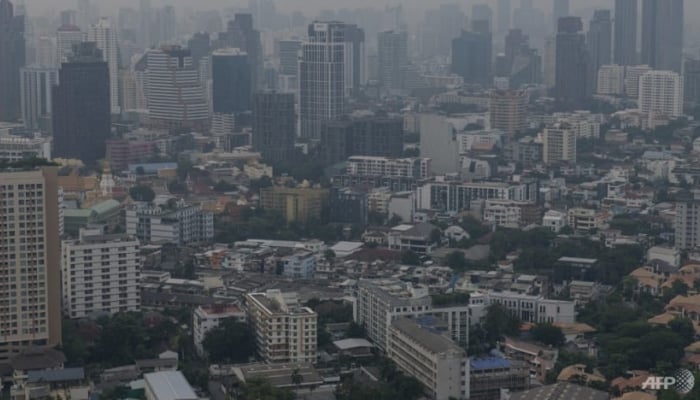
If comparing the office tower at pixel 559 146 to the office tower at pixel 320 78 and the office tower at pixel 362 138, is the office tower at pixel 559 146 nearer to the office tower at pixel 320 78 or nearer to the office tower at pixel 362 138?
the office tower at pixel 362 138

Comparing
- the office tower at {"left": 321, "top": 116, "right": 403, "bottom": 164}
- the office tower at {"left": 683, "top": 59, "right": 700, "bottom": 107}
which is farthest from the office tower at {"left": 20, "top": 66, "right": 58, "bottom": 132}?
the office tower at {"left": 683, "top": 59, "right": 700, "bottom": 107}

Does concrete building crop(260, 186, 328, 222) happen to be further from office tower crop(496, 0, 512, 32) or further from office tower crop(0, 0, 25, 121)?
office tower crop(496, 0, 512, 32)

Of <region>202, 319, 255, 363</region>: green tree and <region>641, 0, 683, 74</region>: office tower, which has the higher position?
<region>641, 0, 683, 74</region>: office tower

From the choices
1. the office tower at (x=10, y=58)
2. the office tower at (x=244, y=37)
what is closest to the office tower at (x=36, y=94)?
the office tower at (x=10, y=58)

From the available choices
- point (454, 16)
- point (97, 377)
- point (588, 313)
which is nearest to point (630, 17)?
point (454, 16)

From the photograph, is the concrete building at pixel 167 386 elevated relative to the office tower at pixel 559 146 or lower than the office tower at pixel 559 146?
Answer: lower

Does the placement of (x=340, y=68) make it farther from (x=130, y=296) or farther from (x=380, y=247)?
(x=130, y=296)
